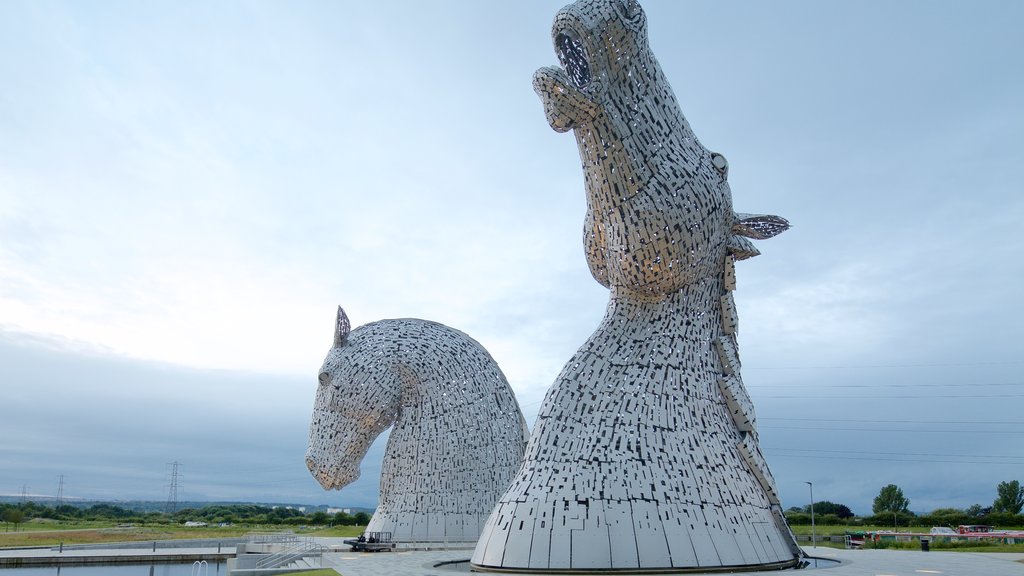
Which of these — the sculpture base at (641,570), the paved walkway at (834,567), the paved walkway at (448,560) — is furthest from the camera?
the paved walkway at (448,560)

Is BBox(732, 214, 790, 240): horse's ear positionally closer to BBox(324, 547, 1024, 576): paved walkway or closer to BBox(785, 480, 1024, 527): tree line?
BBox(324, 547, 1024, 576): paved walkway

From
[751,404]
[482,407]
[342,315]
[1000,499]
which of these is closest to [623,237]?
[751,404]

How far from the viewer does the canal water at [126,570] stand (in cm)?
1474

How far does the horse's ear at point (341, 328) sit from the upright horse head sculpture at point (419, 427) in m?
0.02

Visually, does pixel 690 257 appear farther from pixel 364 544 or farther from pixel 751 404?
pixel 364 544

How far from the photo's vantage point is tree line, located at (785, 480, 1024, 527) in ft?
104

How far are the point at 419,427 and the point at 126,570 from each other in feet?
21.8

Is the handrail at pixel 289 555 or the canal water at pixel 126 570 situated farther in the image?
the canal water at pixel 126 570

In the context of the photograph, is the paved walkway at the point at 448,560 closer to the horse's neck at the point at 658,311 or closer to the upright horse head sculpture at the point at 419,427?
the upright horse head sculpture at the point at 419,427

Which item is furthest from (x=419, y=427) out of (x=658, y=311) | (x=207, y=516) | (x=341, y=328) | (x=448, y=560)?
(x=207, y=516)

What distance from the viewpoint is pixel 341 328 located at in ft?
52.1

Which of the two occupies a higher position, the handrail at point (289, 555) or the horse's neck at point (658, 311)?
the horse's neck at point (658, 311)

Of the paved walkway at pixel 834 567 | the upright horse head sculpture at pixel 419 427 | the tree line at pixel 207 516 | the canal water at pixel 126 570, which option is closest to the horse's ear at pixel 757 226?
the paved walkway at pixel 834 567

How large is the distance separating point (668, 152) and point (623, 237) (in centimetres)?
118
